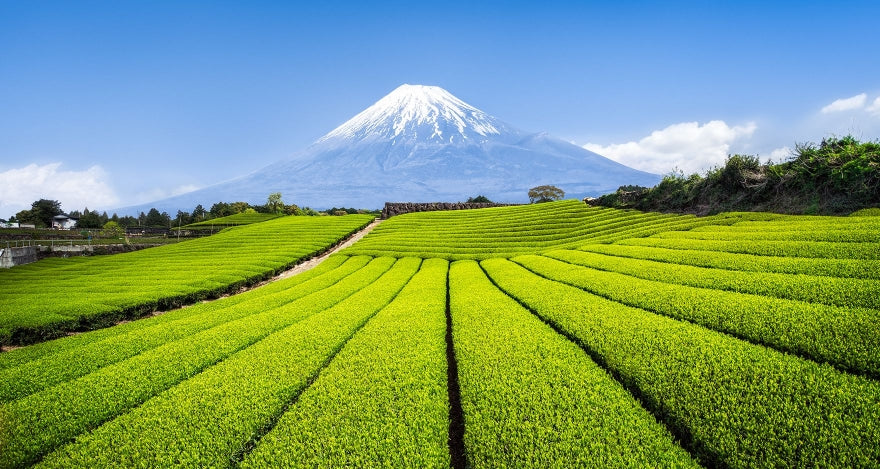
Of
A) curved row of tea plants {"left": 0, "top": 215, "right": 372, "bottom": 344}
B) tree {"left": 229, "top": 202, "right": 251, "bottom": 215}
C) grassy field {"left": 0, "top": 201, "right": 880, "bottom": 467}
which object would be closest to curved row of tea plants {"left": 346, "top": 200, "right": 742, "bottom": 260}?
curved row of tea plants {"left": 0, "top": 215, "right": 372, "bottom": 344}

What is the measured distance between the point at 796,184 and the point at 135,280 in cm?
3300

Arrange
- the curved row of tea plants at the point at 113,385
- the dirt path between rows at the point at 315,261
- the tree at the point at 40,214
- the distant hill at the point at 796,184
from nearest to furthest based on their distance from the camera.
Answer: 1. the curved row of tea plants at the point at 113,385
2. the distant hill at the point at 796,184
3. the dirt path between rows at the point at 315,261
4. the tree at the point at 40,214

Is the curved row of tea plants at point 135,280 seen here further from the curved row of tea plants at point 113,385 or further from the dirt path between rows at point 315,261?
the curved row of tea plants at point 113,385

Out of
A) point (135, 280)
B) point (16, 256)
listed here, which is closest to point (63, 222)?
point (16, 256)

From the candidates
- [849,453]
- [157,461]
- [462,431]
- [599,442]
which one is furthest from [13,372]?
[849,453]

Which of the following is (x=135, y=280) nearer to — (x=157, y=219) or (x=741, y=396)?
(x=741, y=396)

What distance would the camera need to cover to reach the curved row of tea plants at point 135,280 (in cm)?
1170

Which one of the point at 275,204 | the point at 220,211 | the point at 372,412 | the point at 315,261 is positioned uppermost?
the point at 275,204

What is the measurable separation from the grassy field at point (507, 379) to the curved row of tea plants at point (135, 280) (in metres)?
3.85

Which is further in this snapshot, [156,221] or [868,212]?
[156,221]

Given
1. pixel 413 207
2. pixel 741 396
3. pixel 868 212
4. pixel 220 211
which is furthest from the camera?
pixel 220 211

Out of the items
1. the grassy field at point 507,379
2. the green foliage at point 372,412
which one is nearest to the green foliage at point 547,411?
the grassy field at point 507,379

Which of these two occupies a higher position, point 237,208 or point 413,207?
point 237,208

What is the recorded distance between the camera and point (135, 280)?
59.1ft
